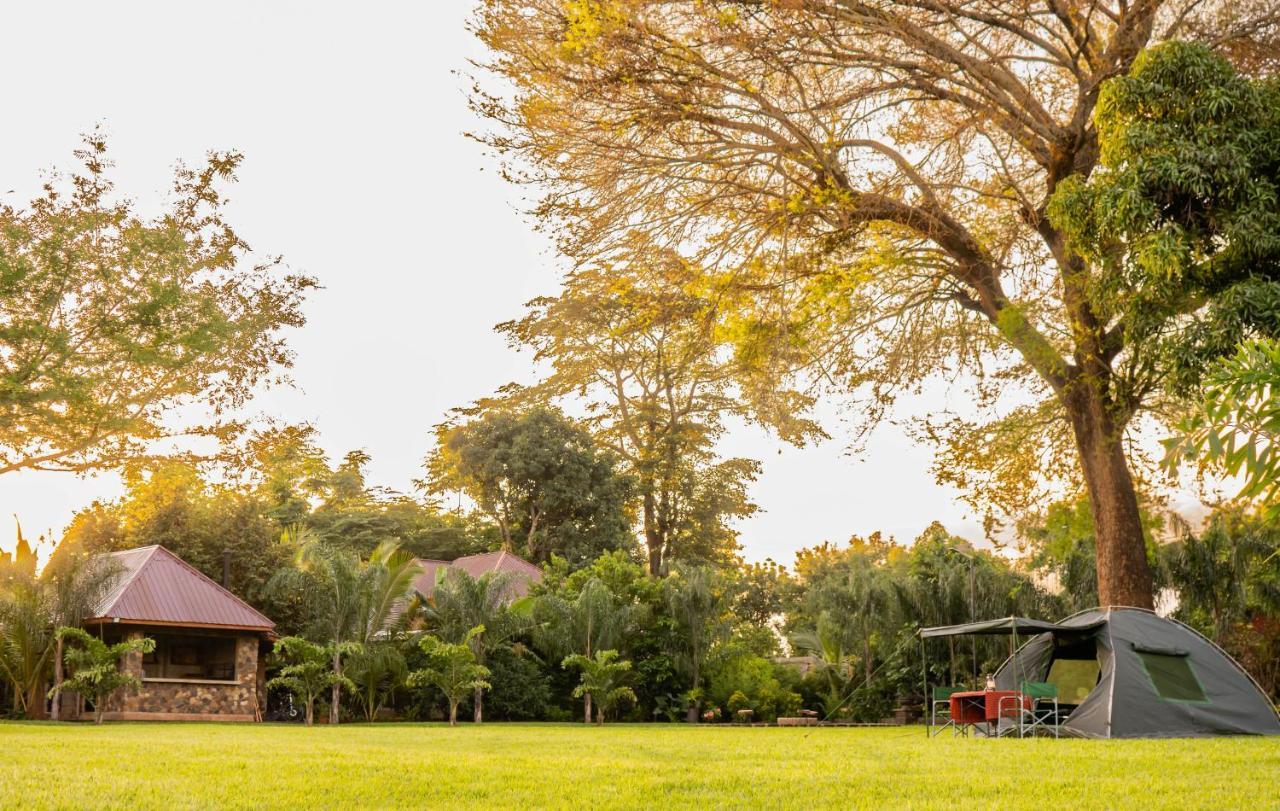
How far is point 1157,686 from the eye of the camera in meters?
14.9

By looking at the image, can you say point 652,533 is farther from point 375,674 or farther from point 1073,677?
point 1073,677

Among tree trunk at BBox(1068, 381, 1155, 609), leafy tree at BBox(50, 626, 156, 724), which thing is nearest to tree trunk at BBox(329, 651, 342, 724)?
leafy tree at BBox(50, 626, 156, 724)

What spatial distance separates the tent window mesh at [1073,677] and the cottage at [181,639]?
616 inches

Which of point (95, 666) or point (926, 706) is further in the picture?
point (95, 666)

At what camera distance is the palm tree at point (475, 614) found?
23.6 m

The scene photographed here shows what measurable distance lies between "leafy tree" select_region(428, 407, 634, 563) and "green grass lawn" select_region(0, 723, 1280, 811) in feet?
72.2

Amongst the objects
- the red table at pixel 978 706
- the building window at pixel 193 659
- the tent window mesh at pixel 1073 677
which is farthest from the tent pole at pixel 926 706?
the building window at pixel 193 659

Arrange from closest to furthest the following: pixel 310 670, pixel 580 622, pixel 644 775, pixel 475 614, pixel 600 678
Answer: pixel 644 775 < pixel 310 670 < pixel 475 614 < pixel 600 678 < pixel 580 622

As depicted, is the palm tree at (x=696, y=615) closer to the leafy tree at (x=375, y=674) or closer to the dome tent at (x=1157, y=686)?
the leafy tree at (x=375, y=674)

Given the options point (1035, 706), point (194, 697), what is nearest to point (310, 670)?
point (194, 697)

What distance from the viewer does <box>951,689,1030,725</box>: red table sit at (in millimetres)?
14867

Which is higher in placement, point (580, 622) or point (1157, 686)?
point (580, 622)

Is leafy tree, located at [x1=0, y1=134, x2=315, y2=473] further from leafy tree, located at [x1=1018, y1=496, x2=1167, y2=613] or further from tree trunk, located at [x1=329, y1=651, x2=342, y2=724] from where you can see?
leafy tree, located at [x1=1018, y1=496, x2=1167, y2=613]

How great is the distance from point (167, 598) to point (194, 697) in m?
2.10
